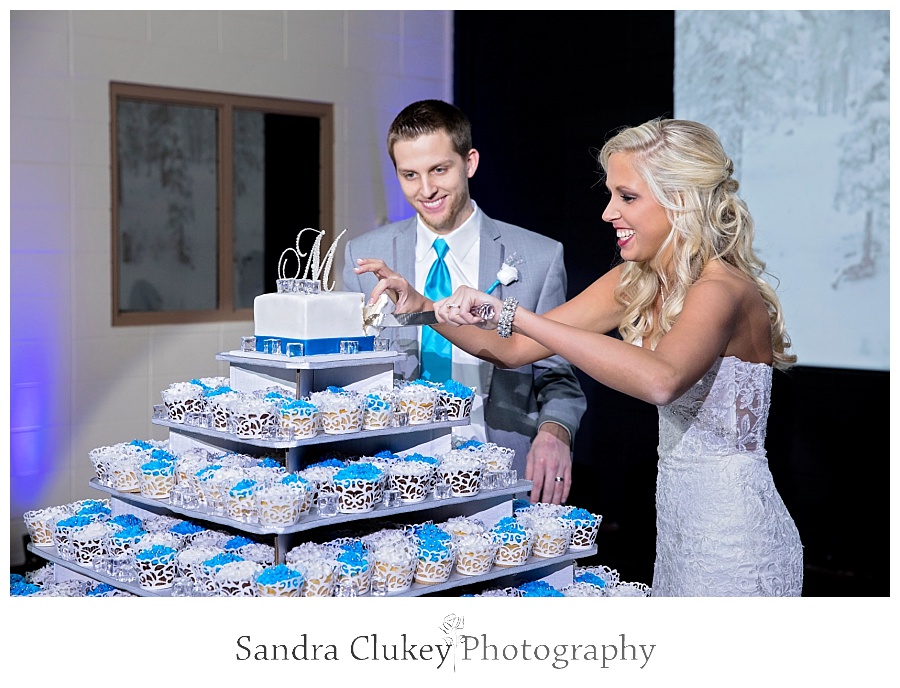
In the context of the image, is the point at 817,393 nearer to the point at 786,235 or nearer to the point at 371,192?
the point at 786,235

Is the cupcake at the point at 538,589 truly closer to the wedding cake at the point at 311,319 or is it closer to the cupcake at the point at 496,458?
the cupcake at the point at 496,458

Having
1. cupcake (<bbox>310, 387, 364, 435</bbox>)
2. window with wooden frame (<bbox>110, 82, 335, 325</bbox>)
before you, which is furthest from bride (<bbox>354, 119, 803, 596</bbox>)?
window with wooden frame (<bbox>110, 82, 335, 325</bbox>)

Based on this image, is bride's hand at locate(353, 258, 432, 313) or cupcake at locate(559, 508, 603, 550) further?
bride's hand at locate(353, 258, 432, 313)

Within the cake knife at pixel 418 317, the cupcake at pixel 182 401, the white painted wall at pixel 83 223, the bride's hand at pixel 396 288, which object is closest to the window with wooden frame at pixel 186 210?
the white painted wall at pixel 83 223

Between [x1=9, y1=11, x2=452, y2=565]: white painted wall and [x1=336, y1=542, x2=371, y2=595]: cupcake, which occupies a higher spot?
[x1=9, y1=11, x2=452, y2=565]: white painted wall

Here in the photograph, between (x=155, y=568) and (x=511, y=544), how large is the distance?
0.72 meters

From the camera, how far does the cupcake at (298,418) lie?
6.42 feet

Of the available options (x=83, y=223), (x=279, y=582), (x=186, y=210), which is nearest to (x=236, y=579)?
(x=279, y=582)

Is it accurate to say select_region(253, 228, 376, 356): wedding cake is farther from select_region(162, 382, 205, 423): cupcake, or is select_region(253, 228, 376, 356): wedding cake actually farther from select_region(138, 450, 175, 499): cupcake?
select_region(138, 450, 175, 499): cupcake

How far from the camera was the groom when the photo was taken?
2.89 meters

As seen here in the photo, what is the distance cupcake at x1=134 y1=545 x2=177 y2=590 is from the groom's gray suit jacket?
109 cm

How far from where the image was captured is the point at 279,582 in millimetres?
1888
